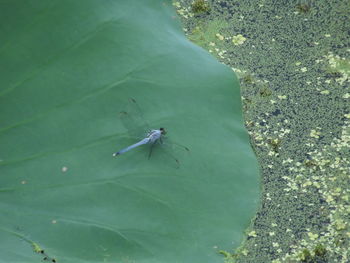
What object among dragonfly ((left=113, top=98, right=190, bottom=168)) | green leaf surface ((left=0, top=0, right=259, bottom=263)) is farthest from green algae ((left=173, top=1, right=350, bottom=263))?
dragonfly ((left=113, top=98, right=190, bottom=168))

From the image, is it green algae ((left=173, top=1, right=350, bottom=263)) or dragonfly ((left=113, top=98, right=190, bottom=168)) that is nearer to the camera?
dragonfly ((left=113, top=98, right=190, bottom=168))

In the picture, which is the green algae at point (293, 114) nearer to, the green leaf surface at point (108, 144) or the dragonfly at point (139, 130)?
the green leaf surface at point (108, 144)

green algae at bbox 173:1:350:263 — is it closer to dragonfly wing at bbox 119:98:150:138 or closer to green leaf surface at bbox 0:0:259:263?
green leaf surface at bbox 0:0:259:263

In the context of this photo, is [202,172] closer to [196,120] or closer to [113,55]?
[196,120]

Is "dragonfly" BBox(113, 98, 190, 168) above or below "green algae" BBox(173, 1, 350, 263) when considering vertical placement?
below

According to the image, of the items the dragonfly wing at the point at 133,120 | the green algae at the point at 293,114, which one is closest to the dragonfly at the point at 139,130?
the dragonfly wing at the point at 133,120

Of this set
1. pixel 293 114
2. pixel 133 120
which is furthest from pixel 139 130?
pixel 293 114

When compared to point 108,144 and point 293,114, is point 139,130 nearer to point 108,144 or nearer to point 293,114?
point 108,144
